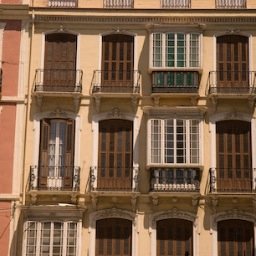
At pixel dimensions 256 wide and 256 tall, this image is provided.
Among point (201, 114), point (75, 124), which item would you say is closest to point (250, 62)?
point (201, 114)

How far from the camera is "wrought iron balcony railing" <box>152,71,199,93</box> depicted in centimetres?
2442

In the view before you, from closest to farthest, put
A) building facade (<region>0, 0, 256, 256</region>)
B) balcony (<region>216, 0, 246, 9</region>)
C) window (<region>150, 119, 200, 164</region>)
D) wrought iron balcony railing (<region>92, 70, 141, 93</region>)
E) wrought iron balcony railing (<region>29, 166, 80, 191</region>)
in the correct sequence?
building facade (<region>0, 0, 256, 256</region>) → window (<region>150, 119, 200, 164</region>) → wrought iron balcony railing (<region>29, 166, 80, 191</region>) → wrought iron balcony railing (<region>92, 70, 141, 93</region>) → balcony (<region>216, 0, 246, 9</region>)

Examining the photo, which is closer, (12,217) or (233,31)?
(12,217)

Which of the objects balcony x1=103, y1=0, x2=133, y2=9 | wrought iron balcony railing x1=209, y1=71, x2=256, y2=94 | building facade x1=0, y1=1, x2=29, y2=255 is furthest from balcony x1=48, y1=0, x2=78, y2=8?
wrought iron balcony railing x1=209, y1=71, x2=256, y2=94

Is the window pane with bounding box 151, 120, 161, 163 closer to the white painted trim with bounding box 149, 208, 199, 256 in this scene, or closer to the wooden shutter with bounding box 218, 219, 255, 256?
the white painted trim with bounding box 149, 208, 199, 256

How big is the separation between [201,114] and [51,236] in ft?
22.7

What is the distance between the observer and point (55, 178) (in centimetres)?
2398

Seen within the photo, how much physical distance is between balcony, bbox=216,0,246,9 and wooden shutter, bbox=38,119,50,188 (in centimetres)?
802

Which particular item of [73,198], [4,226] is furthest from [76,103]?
[4,226]

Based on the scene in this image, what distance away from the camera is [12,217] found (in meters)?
23.5

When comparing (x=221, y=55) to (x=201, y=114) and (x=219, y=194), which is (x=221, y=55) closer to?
(x=201, y=114)

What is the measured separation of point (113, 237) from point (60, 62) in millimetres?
6911

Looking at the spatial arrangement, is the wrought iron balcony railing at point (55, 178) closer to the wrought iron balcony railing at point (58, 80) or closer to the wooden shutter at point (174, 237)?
the wrought iron balcony railing at point (58, 80)

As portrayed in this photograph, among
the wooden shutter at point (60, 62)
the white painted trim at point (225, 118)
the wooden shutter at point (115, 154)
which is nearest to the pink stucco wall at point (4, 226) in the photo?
the wooden shutter at point (115, 154)
